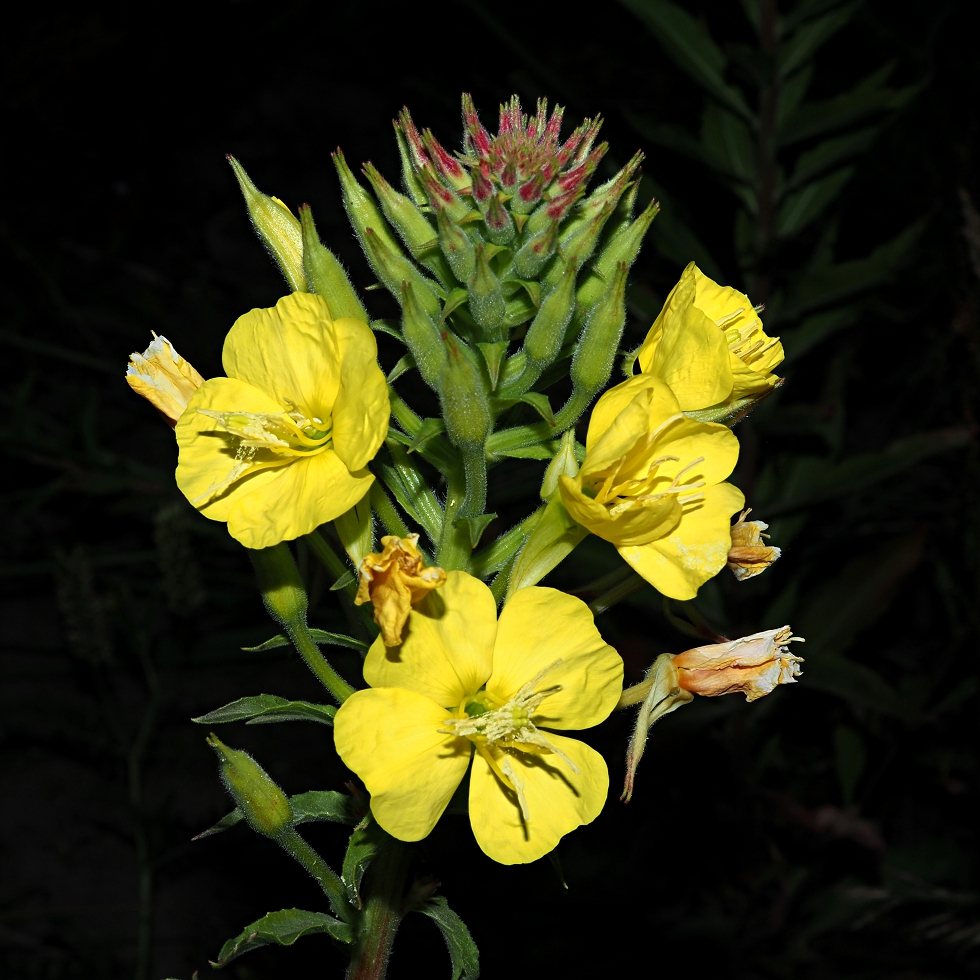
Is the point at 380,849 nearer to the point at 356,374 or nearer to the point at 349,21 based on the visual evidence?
the point at 356,374

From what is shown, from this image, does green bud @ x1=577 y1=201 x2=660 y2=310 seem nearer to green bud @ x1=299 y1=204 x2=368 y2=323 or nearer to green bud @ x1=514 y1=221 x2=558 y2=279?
green bud @ x1=514 y1=221 x2=558 y2=279

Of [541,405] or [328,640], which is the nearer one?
[541,405]

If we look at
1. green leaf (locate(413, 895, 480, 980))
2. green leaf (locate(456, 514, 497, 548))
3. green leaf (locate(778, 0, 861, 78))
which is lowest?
green leaf (locate(413, 895, 480, 980))

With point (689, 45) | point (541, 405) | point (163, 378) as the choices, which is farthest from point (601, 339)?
point (689, 45)

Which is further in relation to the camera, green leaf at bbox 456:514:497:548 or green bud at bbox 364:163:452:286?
green bud at bbox 364:163:452:286

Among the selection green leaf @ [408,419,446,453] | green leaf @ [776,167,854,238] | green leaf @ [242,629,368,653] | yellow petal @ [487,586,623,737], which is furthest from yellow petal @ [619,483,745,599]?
green leaf @ [776,167,854,238]

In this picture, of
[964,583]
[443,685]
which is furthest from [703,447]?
[964,583]

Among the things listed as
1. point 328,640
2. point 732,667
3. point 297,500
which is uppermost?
point 297,500

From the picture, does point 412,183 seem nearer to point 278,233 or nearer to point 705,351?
point 278,233
